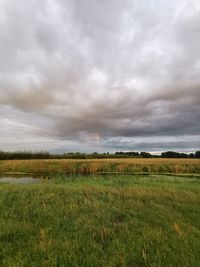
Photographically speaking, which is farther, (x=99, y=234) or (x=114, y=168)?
(x=114, y=168)

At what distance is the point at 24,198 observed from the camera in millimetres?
9953

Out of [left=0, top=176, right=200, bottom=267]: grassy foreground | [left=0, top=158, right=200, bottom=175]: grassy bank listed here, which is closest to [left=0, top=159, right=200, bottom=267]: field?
[left=0, top=176, right=200, bottom=267]: grassy foreground

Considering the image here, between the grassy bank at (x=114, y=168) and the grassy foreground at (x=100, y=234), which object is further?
the grassy bank at (x=114, y=168)

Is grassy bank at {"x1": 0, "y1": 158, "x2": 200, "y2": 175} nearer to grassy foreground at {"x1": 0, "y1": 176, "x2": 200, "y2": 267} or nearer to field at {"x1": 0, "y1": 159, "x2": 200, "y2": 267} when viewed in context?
field at {"x1": 0, "y1": 159, "x2": 200, "y2": 267}

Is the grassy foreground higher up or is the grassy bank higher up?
the grassy bank

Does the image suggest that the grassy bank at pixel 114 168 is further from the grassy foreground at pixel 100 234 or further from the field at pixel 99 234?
the grassy foreground at pixel 100 234

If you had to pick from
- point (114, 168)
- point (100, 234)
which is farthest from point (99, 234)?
point (114, 168)

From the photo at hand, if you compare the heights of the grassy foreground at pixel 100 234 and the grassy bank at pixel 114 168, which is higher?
the grassy bank at pixel 114 168

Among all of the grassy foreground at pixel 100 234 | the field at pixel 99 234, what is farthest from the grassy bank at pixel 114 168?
the grassy foreground at pixel 100 234

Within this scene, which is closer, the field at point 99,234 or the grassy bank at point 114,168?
the field at point 99,234

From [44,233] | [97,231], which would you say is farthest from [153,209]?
[44,233]

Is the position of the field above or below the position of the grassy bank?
below

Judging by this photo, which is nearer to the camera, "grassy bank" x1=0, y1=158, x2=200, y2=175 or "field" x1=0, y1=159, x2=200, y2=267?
"field" x1=0, y1=159, x2=200, y2=267

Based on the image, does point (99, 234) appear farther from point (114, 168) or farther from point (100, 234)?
point (114, 168)
